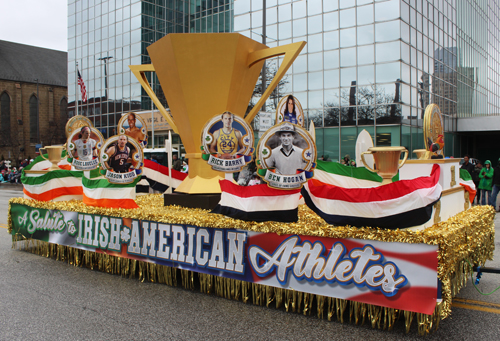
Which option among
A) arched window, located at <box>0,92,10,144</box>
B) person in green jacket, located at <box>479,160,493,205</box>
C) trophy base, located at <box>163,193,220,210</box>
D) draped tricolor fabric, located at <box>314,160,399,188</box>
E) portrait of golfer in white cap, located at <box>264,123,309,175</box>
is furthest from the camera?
arched window, located at <box>0,92,10,144</box>

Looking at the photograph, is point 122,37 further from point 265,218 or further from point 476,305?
point 476,305

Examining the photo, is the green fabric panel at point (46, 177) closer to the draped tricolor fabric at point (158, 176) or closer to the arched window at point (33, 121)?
the draped tricolor fabric at point (158, 176)

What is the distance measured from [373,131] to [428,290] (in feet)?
70.0

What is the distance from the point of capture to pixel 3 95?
62.9m

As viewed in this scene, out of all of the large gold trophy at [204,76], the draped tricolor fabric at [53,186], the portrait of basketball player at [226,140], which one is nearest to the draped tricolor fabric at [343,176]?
the portrait of basketball player at [226,140]

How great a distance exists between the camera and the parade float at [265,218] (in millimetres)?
3836

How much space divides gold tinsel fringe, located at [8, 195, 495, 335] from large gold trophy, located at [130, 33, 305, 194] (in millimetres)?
1671

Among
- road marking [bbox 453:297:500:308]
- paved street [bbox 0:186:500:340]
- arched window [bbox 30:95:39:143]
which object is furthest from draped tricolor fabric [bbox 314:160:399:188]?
arched window [bbox 30:95:39:143]

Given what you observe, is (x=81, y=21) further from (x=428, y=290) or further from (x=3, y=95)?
(x=428, y=290)

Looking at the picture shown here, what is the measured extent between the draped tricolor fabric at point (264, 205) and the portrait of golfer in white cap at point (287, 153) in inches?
10.1

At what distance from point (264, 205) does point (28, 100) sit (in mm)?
70684

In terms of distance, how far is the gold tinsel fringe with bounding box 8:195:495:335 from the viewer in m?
3.71

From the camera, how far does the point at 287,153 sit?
185 inches

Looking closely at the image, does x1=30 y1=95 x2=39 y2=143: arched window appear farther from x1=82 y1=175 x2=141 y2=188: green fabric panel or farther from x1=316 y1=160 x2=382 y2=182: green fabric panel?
x1=316 y1=160 x2=382 y2=182: green fabric panel
